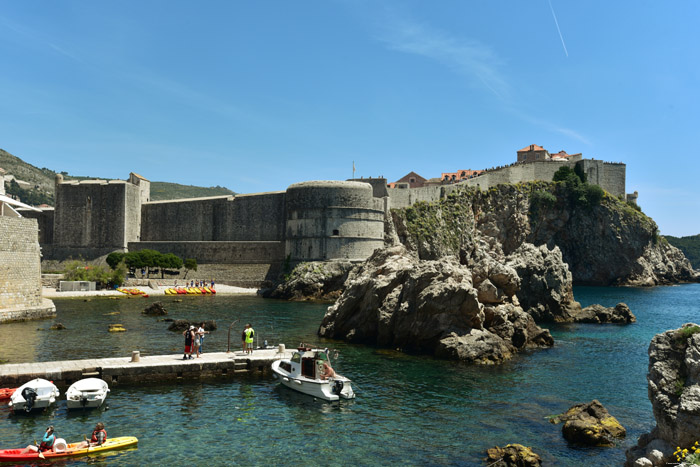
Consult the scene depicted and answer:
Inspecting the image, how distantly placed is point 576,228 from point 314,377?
7728cm

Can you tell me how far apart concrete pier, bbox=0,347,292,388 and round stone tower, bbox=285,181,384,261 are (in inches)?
1432

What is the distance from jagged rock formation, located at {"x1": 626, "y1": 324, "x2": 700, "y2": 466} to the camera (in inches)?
386

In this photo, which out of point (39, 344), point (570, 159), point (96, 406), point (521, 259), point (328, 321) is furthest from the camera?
point (570, 159)

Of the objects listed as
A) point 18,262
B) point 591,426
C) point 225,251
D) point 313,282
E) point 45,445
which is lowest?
point 45,445

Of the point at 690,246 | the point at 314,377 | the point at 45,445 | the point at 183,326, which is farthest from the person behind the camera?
the point at 690,246

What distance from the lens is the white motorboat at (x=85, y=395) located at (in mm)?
15125

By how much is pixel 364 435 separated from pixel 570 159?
87.3 m

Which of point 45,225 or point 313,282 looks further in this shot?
point 45,225

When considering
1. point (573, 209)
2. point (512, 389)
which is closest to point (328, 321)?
point (512, 389)

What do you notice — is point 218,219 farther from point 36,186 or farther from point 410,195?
point 36,186

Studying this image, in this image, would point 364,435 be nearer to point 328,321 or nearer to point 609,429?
point 609,429

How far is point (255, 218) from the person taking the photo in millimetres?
64438

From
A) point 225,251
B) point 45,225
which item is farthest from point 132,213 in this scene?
point 225,251

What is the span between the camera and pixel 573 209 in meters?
86.7
